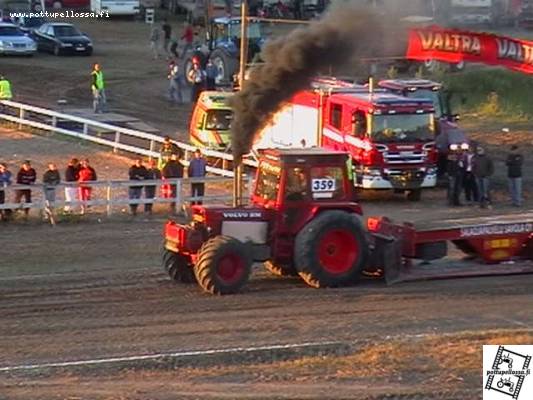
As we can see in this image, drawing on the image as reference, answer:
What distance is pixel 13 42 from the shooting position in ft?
162

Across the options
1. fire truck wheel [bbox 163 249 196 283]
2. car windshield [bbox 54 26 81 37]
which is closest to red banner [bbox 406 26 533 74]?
fire truck wheel [bbox 163 249 196 283]

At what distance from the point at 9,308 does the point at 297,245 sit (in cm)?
410

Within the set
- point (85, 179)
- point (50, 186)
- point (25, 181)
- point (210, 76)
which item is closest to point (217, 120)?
point (85, 179)

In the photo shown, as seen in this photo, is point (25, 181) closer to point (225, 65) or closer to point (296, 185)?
point (296, 185)

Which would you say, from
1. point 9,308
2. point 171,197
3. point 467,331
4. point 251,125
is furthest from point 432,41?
point 171,197

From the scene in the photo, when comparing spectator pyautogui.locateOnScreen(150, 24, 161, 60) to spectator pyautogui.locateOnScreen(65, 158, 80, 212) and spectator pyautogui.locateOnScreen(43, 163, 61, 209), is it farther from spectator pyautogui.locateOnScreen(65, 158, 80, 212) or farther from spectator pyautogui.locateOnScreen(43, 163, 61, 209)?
spectator pyautogui.locateOnScreen(43, 163, 61, 209)

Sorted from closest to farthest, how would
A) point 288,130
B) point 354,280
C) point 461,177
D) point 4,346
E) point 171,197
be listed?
point 4,346, point 354,280, point 171,197, point 461,177, point 288,130

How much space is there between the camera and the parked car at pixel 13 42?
49250 mm

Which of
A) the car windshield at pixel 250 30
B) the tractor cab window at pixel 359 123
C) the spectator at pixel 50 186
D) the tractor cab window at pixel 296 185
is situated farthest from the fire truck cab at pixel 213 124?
the tractor cab window at pixel 296 185

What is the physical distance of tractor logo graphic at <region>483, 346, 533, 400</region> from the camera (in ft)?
38.1

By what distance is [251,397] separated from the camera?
13109 millimetres

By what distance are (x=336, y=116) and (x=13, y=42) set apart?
75.3ft

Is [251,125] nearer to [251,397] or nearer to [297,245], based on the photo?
[297,245]

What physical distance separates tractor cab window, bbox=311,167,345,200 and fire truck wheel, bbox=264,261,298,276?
4.00ft
